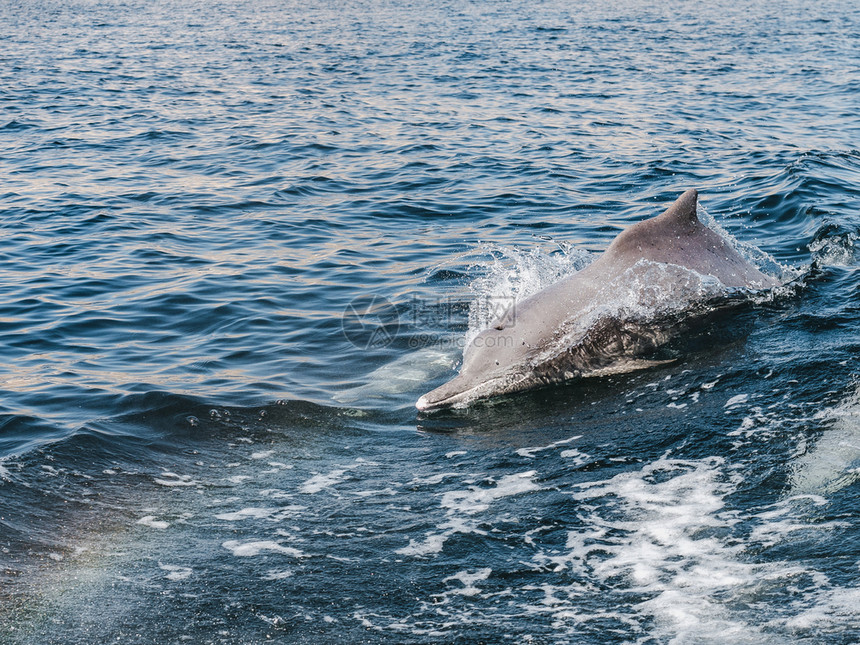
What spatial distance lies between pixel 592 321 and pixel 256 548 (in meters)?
4.54

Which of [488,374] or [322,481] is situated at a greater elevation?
[488,374]

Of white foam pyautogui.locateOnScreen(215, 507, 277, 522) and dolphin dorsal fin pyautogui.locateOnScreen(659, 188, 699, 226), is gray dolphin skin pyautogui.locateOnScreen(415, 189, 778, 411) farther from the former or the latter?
white foam pyautogui.locateOnScreen(215, 507, 277, 522)

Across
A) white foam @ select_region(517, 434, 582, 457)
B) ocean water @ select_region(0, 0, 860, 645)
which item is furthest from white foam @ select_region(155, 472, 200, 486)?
→ white foam @ select_region(517, 434, 582, 457)

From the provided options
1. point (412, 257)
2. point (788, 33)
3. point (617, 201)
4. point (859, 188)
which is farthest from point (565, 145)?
point (788, 33)

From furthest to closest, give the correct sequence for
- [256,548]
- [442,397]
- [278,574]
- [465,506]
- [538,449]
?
[442,397], [538,449], [465,506], [256,548], [278,574]

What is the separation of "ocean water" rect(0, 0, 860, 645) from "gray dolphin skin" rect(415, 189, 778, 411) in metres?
0.30

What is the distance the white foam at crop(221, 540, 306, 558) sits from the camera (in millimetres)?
6484

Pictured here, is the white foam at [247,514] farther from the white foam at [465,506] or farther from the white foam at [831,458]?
the white foam at [831,458]

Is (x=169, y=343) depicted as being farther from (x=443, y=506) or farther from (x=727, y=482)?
(x=727, y=482)

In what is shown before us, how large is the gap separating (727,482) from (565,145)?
48.4 feet

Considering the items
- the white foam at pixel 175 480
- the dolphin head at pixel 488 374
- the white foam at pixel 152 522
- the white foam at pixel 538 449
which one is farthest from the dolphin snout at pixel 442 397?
the white foam at pixel 152 522

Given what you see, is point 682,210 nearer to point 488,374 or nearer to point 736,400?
point 736,400

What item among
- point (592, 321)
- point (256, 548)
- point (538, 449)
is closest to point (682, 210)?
point (592, 321)

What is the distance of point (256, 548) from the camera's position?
656 centimetres
